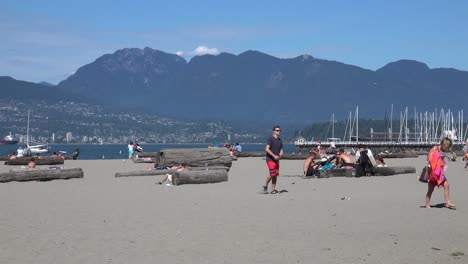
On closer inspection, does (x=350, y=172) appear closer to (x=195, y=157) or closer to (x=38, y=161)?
(x=195, y=157)

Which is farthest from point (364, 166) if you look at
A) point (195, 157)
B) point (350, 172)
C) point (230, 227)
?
point (230, 227)

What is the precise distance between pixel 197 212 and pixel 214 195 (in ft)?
13.0

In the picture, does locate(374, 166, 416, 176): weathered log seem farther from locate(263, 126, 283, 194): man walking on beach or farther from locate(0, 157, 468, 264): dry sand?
locate(263, 126, 283, 194): man walking on beach

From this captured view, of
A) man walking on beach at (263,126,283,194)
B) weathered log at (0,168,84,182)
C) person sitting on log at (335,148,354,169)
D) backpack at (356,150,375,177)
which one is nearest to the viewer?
man walking on beach at (263,126,283,194)

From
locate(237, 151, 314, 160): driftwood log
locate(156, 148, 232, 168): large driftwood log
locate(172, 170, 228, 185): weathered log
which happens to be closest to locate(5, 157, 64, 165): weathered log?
locate(156, 148, 232, 168): large driftwood log

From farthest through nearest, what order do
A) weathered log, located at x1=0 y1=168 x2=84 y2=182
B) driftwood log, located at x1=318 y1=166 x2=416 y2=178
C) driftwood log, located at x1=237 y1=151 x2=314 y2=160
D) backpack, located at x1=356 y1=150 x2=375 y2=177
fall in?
1. driftwood log, located at x1=237 y1=151 x2=314 y2=160
2. backpack, located at x1=356 y1=150 x2=375 y2=177
3. driftwood log, located at x1=318 y1=166 x2=416 y2=178
4. weathered log, located at x1=0 y1=168 x2=84 y2=182

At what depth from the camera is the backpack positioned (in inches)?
1003

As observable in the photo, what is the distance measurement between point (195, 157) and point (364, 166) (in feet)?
20.9

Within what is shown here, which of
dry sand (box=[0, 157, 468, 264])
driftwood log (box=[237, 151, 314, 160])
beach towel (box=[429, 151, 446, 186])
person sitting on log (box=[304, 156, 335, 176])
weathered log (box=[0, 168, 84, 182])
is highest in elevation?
beach towel (box=[429, 151, 446, 186])

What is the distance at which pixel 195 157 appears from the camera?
91.6ft

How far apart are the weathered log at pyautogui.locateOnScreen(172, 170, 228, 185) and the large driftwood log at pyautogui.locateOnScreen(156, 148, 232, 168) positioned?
16.5 feet

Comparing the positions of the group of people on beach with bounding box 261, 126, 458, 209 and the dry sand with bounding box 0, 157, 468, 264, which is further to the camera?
the group of people on beach with bounding box 261, 126, 458, 209

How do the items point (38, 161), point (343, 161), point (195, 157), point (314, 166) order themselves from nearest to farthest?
point (314, 166) → point (343, 161) → point (195, 157) → point (38, 161)

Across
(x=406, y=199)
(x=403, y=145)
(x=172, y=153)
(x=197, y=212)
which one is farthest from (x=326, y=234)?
(x=403, y=145)
